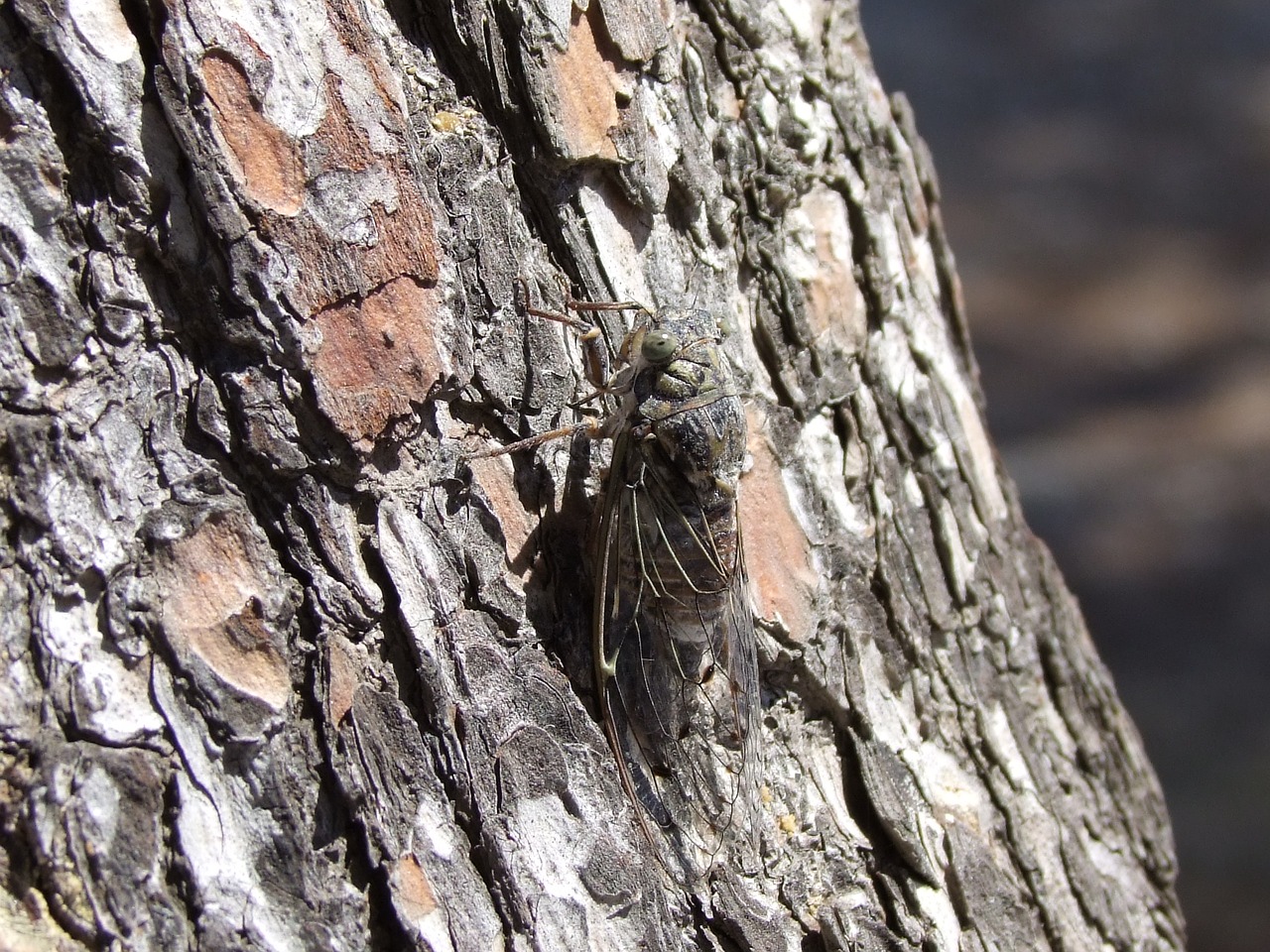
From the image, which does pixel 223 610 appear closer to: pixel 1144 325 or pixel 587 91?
pixel 587 91

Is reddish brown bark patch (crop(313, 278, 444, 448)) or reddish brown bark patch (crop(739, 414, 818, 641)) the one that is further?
reddish brown bark patch (crop(739, 414, 818, 641))

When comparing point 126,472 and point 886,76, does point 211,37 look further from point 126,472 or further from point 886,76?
point 886,76

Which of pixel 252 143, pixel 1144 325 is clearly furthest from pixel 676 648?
pixel 1144 325

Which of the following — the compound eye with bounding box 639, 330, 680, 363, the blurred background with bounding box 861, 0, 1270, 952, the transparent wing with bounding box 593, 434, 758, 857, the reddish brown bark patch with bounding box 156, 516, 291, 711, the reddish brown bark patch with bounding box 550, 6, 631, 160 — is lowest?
the reddish brown bark patch with bounding box 156, 516, 291, 711

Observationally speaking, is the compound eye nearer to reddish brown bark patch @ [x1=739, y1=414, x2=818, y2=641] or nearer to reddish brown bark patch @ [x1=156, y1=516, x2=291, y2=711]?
reddish brown bark patch @ [x1=739, y1=414, x2=818, y2=641]

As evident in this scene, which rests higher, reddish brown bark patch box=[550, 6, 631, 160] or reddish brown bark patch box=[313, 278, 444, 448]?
reddish brown bark patch box=[550, 6, 631, 160]

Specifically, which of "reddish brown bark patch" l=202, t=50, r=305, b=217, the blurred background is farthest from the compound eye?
the blurred background
